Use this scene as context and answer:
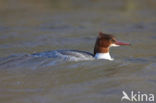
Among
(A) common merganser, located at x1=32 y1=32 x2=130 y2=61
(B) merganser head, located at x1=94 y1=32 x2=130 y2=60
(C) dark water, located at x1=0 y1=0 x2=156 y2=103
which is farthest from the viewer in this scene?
(B) merganser head, located at x1=94 y1=32 x2=130 y2=60

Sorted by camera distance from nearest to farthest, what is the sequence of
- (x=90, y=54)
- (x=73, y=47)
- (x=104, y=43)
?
1. (x=90, y=54)
2. (x=104, y=43)
3. (x=73, y=47)

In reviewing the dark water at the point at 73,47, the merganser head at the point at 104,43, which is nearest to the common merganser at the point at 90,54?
the merganser head at the point at 104,43

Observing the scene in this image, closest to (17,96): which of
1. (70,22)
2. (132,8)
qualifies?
(70,22)

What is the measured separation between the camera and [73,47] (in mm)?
12289

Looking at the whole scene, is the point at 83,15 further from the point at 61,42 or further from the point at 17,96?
the point at 17,96

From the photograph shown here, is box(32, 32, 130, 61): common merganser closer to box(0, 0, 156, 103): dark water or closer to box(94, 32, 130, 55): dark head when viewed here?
box(94, 32, 130, 55): dark head

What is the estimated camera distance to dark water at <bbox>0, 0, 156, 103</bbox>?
25.4 feet

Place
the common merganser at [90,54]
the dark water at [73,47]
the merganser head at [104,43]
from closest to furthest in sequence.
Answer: the dark water at [73,47] < the common merganser at [90,54] < the merganser head at [104,43]

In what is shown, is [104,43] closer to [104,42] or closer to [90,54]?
[104,42]

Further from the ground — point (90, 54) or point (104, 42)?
point (104, 42)

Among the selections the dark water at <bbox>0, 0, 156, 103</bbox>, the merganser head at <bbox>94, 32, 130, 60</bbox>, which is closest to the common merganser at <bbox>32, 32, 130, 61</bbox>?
the merganser head at <bbox>94, 32, 130, 60</bbox>

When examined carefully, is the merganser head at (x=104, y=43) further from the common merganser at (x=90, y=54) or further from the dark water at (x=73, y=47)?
the dark water at (x=73, y=47)

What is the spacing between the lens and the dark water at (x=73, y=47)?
305 inches

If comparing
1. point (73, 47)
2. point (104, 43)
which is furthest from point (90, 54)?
point (73, 47)
